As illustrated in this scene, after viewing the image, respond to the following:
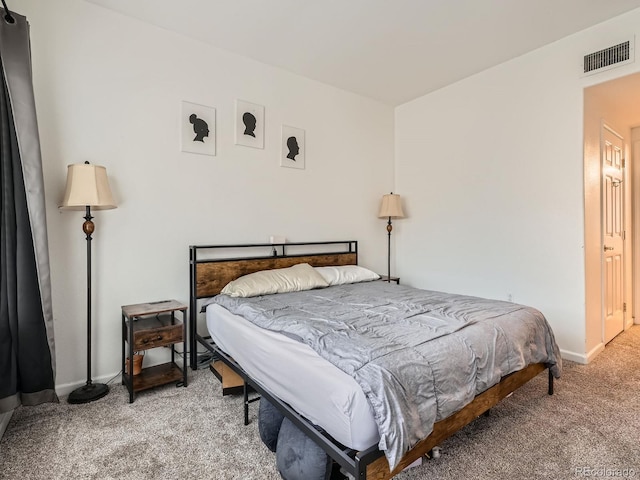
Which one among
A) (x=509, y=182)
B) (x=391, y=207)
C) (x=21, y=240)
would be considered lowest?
(x=21, y=240)

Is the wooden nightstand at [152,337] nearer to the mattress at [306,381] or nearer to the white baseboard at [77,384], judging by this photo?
the white baseboard at [77,384]

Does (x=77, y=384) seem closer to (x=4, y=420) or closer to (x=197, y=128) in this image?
(x=4, y=420)

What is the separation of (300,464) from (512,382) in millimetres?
1263

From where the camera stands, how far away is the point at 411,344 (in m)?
1.53

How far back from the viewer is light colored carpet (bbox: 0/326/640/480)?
164 cm

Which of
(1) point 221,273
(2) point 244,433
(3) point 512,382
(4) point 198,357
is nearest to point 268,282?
(1) point 221,273

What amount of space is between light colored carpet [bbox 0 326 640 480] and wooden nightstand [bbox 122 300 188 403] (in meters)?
0.09

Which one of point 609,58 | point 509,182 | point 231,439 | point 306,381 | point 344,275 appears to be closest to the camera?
point 306,381

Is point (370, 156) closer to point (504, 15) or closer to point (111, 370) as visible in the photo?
point (504, 15)

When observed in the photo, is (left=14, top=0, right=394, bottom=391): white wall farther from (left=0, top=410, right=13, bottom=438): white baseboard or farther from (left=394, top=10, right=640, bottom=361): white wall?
(left=394, top=10, right=640, bottom=361): white wall

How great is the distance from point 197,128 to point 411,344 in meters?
2.53

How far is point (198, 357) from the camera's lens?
2.97 m

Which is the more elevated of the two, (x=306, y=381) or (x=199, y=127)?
(x=199, y=127)

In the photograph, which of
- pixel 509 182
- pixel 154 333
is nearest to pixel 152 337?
pixel 154 333
